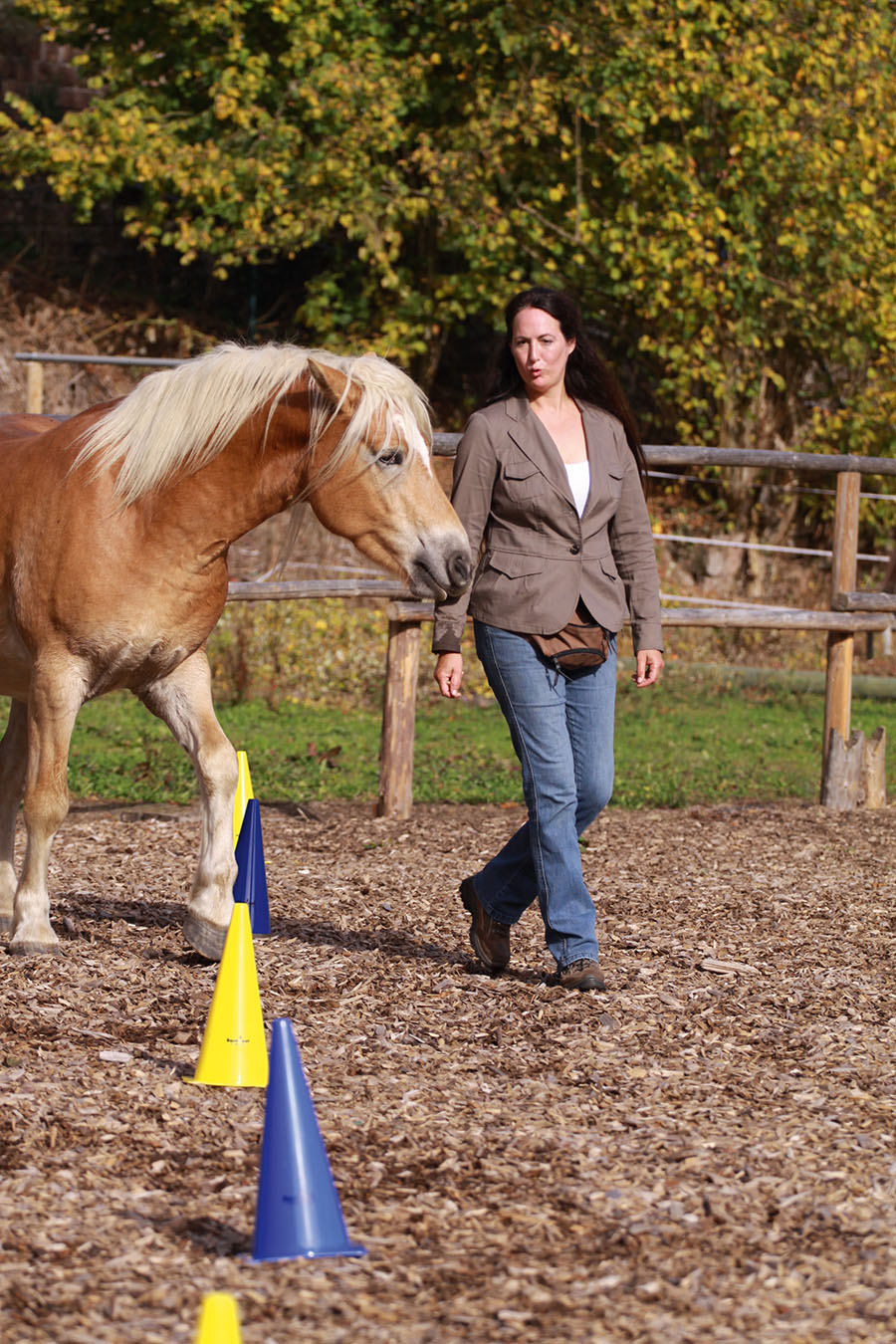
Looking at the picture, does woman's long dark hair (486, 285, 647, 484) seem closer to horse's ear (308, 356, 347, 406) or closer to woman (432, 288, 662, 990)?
woman (432, 288, 662, 990)

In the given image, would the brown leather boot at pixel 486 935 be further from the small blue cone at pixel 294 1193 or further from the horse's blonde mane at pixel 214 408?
the small blue cone at pixel 294 1193

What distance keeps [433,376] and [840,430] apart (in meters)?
4.87

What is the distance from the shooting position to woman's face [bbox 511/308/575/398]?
4301mm

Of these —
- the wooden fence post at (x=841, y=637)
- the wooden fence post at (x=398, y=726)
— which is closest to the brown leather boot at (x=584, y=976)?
the wooden fence post at (x=398, y=726)

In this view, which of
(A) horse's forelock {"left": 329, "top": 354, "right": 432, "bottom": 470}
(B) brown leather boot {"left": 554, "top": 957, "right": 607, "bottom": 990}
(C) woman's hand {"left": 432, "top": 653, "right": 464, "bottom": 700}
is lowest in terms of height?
(B) brown leather boot {"left": 554, "top": 957, "right": 607, "bottom": 990}

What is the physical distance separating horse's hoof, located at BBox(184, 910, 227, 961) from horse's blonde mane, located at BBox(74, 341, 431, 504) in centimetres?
132

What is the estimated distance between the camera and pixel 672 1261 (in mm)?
2760

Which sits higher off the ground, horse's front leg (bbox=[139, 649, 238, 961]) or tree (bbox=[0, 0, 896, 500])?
tree (bbox=[0, 0, 896, 500])

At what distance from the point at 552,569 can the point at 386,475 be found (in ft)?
1.76

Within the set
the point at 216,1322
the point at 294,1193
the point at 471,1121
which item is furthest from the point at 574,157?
the point at 216,1322

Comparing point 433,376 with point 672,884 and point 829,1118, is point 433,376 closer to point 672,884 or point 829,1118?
point 672,884

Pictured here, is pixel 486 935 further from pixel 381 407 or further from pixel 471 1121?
pixel 381 407

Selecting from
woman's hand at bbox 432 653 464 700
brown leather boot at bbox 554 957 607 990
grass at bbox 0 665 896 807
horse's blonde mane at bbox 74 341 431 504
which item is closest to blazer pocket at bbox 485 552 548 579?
woman's hand at bbox 432 653 464 700

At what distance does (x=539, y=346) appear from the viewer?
4.31 m
